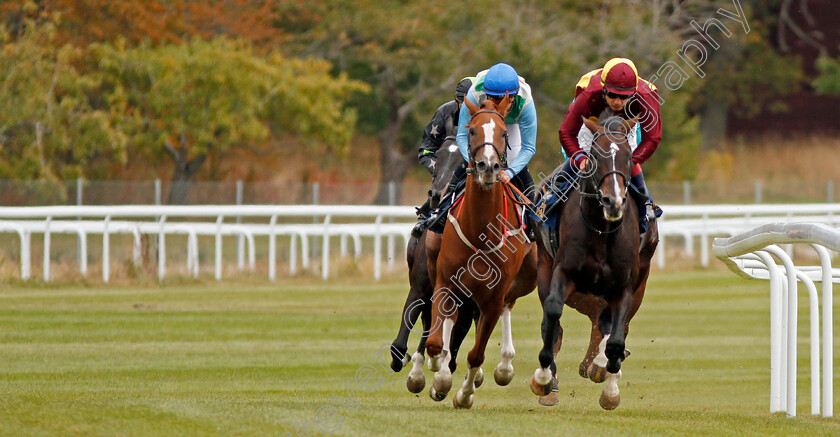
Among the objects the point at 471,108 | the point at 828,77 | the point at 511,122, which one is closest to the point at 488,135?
the point at 471,108

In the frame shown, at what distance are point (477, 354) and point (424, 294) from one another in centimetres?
95

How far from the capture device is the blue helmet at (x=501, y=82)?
26.1 feet

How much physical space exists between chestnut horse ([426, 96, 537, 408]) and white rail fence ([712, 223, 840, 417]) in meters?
1.31

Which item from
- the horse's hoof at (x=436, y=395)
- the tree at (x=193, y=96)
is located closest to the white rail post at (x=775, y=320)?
the horse's hoof at (x=436, y=395)

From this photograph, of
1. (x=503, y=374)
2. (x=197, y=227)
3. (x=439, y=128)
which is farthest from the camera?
(x=197, y=227)

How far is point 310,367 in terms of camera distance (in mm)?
10602

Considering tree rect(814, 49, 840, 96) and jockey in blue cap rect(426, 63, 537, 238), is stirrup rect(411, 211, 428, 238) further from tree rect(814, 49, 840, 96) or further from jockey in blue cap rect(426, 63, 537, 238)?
tree rect(814, 49, 840, 96)

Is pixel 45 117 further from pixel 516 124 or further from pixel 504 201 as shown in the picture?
pixel 504 201

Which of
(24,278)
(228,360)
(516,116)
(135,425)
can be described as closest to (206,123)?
(24,278)

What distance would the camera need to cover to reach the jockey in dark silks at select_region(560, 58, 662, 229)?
25.8 ft

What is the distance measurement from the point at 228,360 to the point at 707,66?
94.8ft

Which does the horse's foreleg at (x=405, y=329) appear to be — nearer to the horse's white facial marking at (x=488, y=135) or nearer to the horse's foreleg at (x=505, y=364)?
the horse's foreleg at (x=505, y=364)

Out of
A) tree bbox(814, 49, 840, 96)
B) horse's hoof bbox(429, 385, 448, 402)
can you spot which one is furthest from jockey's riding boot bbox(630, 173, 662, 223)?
tree bbox(814, 49, 840, 96)

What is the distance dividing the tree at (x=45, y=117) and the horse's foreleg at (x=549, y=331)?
16439 mm
